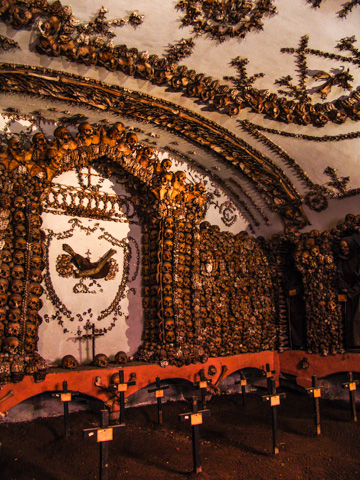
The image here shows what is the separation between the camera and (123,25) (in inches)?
213

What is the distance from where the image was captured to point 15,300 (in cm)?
590

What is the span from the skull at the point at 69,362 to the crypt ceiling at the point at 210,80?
3.70 metres

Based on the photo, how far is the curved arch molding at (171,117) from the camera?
606 centimetres

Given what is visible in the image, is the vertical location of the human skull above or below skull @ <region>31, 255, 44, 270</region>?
above

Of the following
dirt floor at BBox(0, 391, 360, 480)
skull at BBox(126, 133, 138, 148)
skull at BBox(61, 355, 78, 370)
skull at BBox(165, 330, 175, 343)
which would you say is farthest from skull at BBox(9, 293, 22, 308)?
skull at BBox(126, 133, 138, 148)

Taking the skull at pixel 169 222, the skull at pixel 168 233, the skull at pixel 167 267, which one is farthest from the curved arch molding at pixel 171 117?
the skull at pixel 167 267

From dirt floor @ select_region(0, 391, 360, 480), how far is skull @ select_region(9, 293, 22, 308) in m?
1.77

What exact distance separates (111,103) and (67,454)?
16.6ft

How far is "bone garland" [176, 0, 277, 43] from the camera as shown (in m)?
5.22

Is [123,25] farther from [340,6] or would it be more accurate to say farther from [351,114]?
[351,114]

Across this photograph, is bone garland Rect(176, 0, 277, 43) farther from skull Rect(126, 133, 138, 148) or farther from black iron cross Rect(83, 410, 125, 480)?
black iron cross Rect(83, 410, 125, 480)

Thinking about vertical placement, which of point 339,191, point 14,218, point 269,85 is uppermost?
point 269,85

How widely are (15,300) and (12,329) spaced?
1.32 ft

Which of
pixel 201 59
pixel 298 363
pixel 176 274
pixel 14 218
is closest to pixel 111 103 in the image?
pixel 201 59
